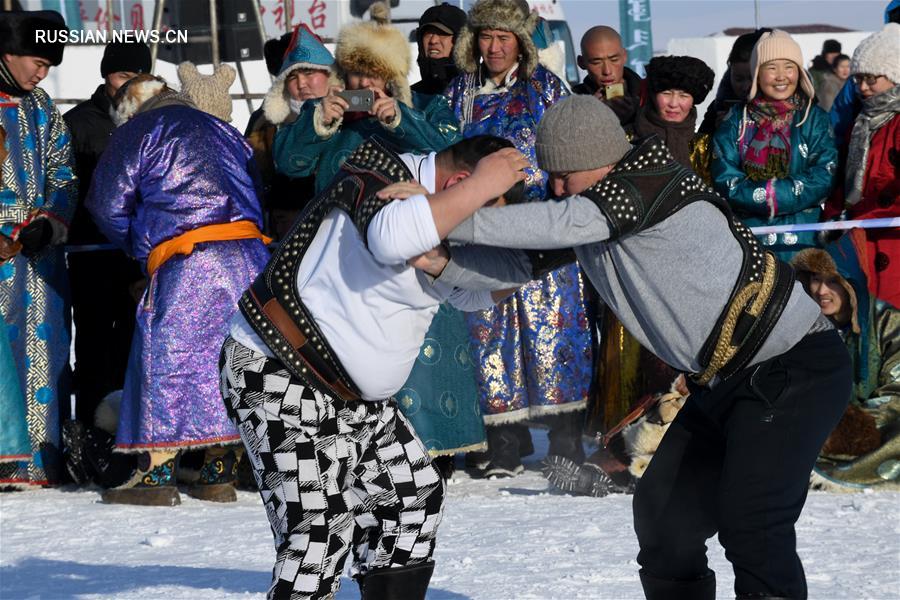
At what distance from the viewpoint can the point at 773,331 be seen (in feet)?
11.5

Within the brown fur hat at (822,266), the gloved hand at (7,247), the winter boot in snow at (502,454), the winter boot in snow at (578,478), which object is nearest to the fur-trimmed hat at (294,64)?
the gloved hand at (7,247)

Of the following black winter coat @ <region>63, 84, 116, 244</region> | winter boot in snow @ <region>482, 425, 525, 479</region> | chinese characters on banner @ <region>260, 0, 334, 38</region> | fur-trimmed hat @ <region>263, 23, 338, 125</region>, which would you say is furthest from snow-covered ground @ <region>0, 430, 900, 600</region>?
chinese characters on banner @ <region>260, 0, 334, 38</region>

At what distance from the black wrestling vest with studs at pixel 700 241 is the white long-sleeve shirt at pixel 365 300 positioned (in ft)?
1.04

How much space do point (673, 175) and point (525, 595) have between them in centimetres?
162

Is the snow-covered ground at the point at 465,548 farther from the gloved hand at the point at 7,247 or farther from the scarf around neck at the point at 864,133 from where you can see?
the scarf around neck at the point at 864,133

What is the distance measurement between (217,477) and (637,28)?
1463 centimetres

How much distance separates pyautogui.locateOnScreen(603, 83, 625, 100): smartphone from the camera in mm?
7020

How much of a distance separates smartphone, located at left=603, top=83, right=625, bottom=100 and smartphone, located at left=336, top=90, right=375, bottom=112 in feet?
5.05

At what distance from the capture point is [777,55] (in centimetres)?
638

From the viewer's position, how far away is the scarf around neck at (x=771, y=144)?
252 inches

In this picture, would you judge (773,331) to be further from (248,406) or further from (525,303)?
(525,303)

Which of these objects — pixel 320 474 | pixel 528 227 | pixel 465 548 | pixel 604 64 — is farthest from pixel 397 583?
pixel 604 64

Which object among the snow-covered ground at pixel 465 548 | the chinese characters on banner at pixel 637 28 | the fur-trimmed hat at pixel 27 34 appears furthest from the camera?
the chinese characters on banner at pixel 637 28

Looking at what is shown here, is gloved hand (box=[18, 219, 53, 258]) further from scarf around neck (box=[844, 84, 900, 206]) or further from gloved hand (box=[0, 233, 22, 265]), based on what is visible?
scarf around neck (box=[844, 84, 900, 206])
